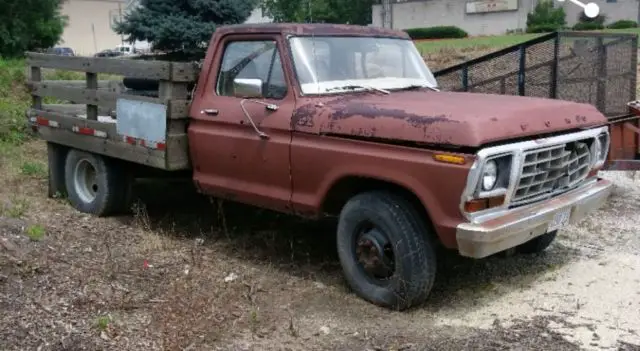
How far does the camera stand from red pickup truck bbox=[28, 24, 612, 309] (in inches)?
186

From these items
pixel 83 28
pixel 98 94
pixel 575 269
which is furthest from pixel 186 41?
pixel 83 28

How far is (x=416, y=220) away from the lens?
5.02 meters

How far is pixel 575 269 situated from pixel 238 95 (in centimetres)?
303

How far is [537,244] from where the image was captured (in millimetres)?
6363

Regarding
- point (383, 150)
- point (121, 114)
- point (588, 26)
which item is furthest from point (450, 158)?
point (588, 26)

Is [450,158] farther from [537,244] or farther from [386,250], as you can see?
[537,244]

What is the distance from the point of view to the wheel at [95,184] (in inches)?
295

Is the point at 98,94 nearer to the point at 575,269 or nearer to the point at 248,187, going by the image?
the point at 248,187

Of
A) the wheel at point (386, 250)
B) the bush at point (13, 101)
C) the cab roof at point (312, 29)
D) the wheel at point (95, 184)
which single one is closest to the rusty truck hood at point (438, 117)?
the wheel at point (386, 250)

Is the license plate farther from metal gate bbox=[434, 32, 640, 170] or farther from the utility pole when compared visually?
the utility pole

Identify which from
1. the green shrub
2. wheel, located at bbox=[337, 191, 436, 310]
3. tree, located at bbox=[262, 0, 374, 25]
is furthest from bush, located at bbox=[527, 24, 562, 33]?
wheel, located at bbox=[337, 191, 436, 310]

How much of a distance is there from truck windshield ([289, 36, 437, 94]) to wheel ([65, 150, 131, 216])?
107 inches

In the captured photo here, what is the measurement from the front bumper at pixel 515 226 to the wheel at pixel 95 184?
407cm

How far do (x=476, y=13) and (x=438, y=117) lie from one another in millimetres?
61857
